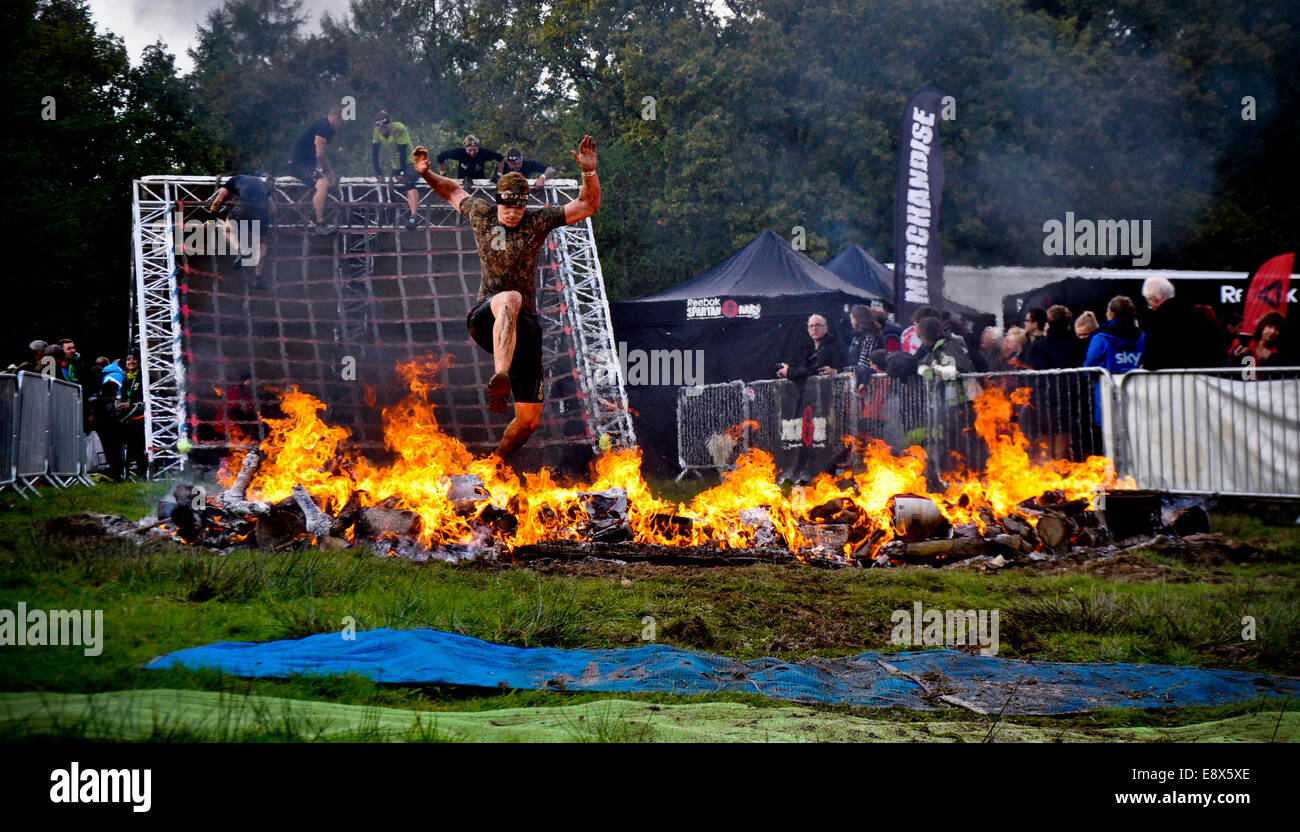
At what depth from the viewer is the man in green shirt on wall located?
14.9 m

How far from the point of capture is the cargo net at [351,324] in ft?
49.8

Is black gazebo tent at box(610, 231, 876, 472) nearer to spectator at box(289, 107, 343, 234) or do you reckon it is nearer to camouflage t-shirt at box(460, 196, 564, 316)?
spectator at box(289, 107, 343, 234)

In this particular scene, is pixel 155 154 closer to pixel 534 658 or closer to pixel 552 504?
pixel 552 504

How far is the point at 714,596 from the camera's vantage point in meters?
7.83

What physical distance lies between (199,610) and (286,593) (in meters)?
0.82

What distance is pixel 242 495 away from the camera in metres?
9.84

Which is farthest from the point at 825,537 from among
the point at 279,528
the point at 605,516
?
the point at 279,528

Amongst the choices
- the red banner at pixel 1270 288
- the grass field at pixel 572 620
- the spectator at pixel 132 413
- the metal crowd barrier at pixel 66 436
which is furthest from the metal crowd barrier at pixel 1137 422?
the spectator at pixel 132 413

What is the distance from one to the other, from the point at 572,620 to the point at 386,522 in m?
3.81

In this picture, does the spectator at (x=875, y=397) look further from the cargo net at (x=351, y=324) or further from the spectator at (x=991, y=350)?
the cargo net at (x=351, y=324)

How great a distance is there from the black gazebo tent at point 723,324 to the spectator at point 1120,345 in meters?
7.09

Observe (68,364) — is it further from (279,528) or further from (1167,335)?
(1167,335)

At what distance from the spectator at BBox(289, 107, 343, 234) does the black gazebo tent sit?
6836mm

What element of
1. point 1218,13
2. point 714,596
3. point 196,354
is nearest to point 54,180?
point 196,354
